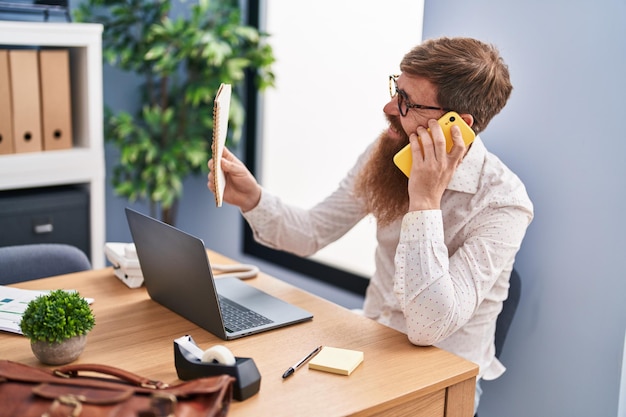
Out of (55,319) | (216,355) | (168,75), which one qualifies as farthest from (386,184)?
(168,75)

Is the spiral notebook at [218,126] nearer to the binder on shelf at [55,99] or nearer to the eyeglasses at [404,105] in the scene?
the eyeglasses at [404,105]

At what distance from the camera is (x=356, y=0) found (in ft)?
9.66

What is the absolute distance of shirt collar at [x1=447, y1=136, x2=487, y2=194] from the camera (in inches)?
70.8

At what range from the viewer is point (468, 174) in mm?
1802

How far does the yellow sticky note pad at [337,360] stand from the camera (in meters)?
1.40

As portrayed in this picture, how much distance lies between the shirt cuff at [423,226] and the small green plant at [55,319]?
69 cm

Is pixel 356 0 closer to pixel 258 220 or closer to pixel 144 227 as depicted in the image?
pixel 258 220

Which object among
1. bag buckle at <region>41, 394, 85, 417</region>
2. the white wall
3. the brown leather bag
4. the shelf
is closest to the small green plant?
the brown leather bag

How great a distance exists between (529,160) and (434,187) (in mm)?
403

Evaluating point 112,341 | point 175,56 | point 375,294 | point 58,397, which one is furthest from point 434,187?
point 175,56

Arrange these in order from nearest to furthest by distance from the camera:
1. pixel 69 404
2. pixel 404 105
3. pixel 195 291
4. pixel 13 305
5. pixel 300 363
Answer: pixel 69 404 < pixel 300 363 < pixel 195 291 < pixel 13 305 < pixel 404 105

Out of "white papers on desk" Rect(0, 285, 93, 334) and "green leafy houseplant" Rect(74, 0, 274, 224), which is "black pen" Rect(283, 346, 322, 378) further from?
"green leafy houseplant" Rect(74, 0, 274, 224)

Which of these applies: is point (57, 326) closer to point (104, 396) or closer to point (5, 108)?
point (104, 396)

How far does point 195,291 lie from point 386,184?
2.03 ft
